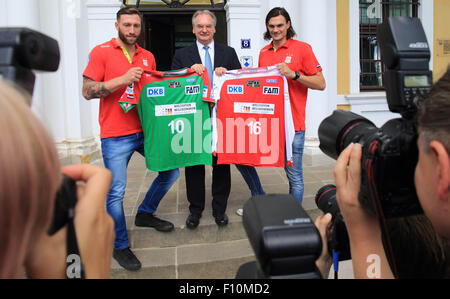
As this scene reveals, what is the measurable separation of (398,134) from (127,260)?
2512 mm

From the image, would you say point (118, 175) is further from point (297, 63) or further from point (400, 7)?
point (400, 7)

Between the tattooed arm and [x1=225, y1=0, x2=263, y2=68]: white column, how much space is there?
145 inches

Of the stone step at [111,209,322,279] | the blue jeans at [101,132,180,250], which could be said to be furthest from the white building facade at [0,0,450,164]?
the stone step at [111,209,322,279]

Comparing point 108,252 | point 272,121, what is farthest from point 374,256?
point 272,121

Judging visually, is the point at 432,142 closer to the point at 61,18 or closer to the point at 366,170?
the point at 366,170

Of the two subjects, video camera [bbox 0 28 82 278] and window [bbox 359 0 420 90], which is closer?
video camera [bbox 0 28 82 278]

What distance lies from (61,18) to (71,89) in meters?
1.05

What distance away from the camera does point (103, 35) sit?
19.7 feet

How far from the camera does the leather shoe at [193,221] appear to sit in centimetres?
339

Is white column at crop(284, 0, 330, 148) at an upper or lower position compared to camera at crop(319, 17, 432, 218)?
upper

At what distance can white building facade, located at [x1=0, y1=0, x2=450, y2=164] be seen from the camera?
17.7 ft

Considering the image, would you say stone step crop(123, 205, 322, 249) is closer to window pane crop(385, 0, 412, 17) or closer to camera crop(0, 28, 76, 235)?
camera crop(0, 28, 76, 235)

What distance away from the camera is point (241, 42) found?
20.5 feet

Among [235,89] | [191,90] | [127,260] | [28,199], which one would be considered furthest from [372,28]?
[28,199]
